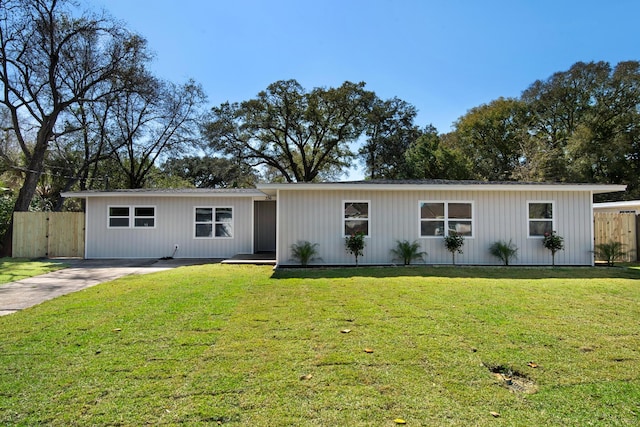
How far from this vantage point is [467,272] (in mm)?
9352

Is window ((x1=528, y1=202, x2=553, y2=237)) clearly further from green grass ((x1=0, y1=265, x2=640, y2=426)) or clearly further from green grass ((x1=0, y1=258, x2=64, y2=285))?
green grass ((x1=0, y1=258, x2=64, y2=285))

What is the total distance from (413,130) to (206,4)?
74.8 ft

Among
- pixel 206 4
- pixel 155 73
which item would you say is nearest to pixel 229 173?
pixel 155 73

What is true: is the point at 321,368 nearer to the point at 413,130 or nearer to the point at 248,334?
the point at 248,334

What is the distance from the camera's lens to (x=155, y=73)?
21.5 meters

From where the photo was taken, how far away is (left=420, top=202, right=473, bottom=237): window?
10.9 meters

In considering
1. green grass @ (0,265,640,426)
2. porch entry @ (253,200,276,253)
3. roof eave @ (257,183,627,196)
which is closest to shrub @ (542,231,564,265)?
roof eave @ (257,183,627,196)

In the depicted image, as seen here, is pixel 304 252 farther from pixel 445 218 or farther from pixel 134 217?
pixel 134 217

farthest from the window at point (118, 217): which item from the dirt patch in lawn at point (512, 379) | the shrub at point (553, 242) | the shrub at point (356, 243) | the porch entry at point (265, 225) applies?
the shrub at point (553, 242)

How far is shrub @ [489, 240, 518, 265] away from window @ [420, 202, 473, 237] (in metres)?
0.77

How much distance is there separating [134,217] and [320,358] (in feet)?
40.6

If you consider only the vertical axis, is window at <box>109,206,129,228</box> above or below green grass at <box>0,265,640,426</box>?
above

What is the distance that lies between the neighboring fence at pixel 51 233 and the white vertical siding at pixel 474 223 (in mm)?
9782

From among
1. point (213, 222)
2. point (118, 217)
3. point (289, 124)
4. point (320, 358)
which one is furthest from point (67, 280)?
point (289, 124)
